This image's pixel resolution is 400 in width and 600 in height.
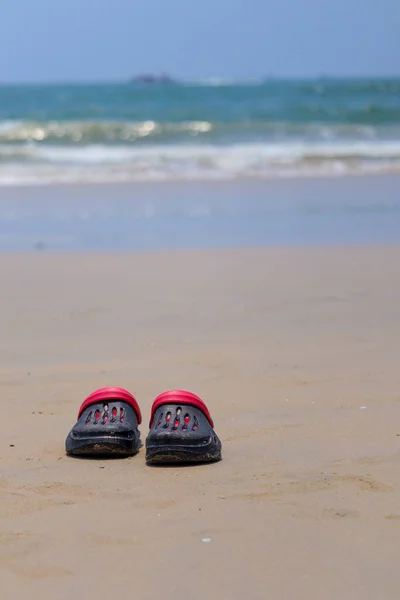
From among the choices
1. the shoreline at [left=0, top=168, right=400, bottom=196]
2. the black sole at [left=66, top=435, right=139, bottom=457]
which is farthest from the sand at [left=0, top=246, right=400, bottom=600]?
the shoreline at [left=0, top=168, right=400, bottom=196]

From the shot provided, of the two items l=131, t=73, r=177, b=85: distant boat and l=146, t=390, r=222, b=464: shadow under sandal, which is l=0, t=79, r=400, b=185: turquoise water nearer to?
l=146, t=390, r=222, b=464: shadow under sandal

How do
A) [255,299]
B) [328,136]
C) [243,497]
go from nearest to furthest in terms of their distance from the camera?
[243,497] → [255,299] → [328,136]

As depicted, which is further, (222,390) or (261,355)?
(261,355)

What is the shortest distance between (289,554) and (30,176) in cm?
1092

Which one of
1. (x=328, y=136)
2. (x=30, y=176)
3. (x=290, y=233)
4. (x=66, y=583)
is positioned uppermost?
(x=328, y=136)

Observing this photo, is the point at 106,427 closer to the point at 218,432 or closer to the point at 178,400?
the point at 178,400

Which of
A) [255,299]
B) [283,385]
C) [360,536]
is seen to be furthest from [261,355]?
[360,536]

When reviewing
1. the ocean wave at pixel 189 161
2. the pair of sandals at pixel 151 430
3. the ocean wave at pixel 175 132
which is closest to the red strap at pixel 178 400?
the pair of sandals at pixel 151 430

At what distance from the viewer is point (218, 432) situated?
3.12 meters

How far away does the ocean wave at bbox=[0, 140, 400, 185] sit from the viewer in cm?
1277

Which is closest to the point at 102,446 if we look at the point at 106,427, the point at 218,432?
the point at 106,427

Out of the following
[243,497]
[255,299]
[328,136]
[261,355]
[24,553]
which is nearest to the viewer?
[24,553]

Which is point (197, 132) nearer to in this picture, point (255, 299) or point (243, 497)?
point (255, 299)

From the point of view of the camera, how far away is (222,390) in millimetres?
3590
